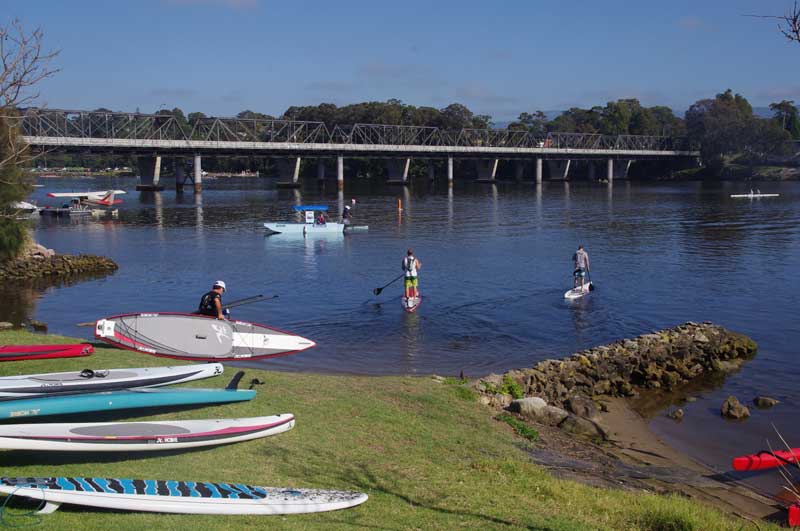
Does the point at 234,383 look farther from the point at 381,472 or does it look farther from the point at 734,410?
the point at 734,410

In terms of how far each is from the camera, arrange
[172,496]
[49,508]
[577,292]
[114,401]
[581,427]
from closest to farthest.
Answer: [49,508], [172,496], [114,401], [581,427], [577,292]

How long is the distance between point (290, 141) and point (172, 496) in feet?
456

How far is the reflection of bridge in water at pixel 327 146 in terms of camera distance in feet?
348

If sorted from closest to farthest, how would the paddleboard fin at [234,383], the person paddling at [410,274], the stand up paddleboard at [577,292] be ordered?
the paddleboard fin at [234,383], the person paddling at [410,274], the stand up paddleboard at [577,292]

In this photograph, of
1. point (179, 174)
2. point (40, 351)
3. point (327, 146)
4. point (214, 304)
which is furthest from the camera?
point (179, 174)

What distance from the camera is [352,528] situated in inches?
358

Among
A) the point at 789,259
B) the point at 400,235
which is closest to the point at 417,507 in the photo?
the point at 789,259

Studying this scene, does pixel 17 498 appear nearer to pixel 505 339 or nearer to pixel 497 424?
pixel 497 424

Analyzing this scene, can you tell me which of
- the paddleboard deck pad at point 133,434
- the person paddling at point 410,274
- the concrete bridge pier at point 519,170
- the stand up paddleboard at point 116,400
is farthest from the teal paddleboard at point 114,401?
the concrete bridge pier at point 519,170

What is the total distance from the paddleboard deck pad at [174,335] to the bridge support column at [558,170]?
146 m

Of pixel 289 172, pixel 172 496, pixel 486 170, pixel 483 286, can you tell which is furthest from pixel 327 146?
pixel 172 496

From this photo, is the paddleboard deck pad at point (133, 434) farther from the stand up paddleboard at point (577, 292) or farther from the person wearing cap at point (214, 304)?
the stand up paddleboard at point (577, 292)

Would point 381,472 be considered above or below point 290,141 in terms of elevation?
below

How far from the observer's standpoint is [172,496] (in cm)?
920
